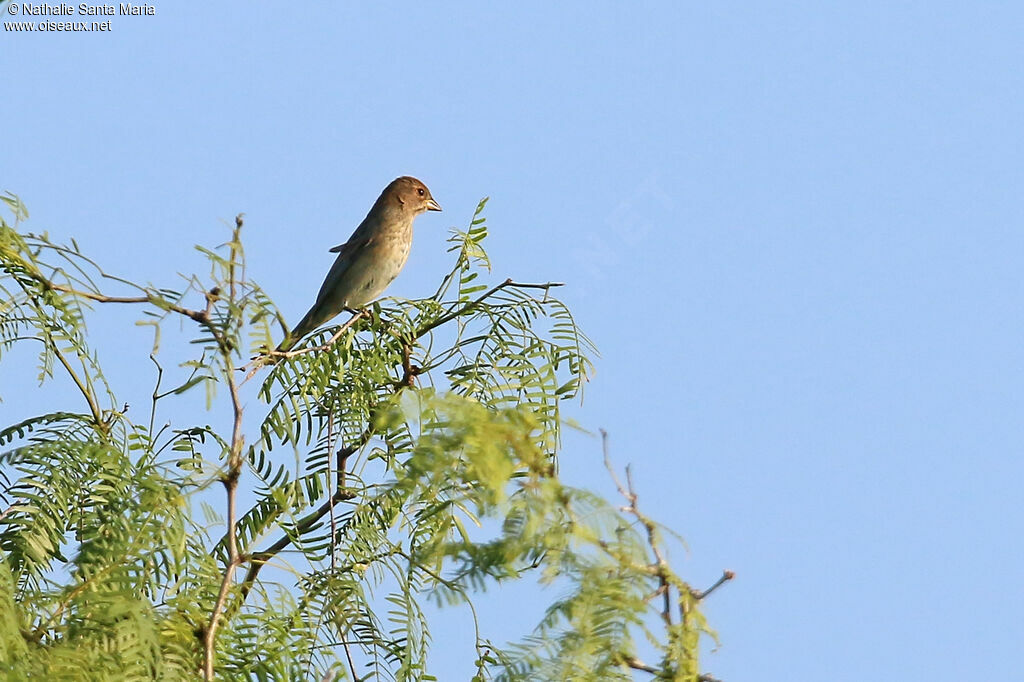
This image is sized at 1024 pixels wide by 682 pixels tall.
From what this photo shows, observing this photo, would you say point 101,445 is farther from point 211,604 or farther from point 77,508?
point 211,604

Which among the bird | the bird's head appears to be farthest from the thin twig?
the bird's head

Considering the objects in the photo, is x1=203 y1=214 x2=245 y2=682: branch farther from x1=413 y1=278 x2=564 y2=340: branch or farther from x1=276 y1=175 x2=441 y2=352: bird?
x1=276 y1=175 x2=441 y2=352: bird

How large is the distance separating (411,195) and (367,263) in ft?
3.04

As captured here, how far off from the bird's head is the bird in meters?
0.03

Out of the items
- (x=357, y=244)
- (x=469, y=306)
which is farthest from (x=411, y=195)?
(x=469, y=306)

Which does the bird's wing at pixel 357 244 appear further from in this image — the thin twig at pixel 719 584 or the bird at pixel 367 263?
the thin twig at pixel 719 584

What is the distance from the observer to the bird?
29.0 ft

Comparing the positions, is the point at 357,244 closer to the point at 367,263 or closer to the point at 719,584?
the point at 367,263

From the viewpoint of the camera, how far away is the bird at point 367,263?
8.83 m

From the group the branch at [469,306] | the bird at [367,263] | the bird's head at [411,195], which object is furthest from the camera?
the bird's head at [411,195]

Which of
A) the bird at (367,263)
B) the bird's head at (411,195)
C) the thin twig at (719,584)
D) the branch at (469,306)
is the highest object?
the bird's head at (411,195)

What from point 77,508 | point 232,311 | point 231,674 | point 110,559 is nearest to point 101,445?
point 77,508

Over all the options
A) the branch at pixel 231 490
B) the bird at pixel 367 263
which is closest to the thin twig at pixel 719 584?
the branch at pixel 231 490

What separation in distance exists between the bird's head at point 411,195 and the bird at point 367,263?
30 mm
